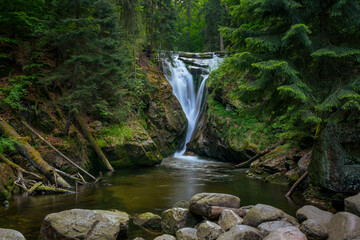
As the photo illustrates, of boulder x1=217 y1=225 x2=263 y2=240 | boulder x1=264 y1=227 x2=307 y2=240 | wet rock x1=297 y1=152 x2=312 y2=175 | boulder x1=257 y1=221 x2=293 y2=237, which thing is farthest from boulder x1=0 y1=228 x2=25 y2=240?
wet rock x1=297 y1=152 x2=312 y2=175

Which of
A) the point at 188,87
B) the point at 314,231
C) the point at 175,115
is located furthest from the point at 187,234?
the point at 188,87

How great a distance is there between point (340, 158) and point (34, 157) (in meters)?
9.48

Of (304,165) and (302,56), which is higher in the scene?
(302,56)

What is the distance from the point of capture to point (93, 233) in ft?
15.6

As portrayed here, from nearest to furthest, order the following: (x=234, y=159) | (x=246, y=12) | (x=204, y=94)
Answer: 1. (x=246, y=12)
2. (x=234, y=159)
3. (x=204, y=94)

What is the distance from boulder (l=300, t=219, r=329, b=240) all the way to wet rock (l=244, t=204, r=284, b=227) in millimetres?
669

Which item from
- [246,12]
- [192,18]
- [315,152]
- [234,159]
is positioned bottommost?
[234,159]

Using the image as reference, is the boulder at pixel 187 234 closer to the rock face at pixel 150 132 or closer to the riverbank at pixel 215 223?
the riverbank at pixel 215 223

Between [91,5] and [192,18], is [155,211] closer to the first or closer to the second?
[91,5]

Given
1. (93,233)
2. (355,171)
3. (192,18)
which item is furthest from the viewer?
(192,18)

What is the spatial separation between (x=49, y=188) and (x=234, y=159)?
12099mm

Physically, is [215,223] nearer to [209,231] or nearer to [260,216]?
[209,231]

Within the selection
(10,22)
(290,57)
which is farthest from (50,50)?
(290,57)

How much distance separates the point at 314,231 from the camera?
450 cm
